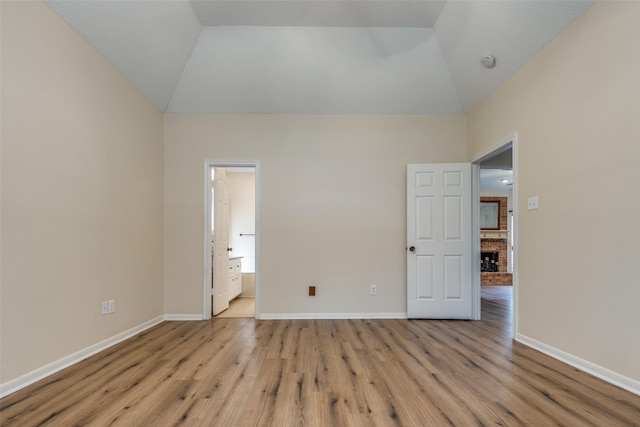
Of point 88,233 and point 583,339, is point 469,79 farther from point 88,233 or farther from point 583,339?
point 88,233

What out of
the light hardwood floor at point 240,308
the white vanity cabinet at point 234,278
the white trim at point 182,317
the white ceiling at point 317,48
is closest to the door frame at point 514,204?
the white ceiling at point 317,48

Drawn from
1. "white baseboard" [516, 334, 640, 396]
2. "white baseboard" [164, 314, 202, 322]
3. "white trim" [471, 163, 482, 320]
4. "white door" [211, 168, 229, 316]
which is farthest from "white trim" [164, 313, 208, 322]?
"white baseboard" [516, 334, 640, 396]

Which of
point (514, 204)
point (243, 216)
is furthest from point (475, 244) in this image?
point (243, 216)

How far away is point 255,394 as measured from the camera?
1.91 meters

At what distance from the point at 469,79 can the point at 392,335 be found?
10.0 ft

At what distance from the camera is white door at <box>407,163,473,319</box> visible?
378cm

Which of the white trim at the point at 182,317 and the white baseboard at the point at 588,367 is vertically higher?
the white baseboard at the point at 588,367

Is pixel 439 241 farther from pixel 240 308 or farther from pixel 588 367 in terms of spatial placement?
pixel 240 308

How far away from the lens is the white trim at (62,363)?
6.31 feet

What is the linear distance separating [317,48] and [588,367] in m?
3.84

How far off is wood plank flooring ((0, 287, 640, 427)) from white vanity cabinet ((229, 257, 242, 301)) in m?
1.91

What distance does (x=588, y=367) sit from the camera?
219cm

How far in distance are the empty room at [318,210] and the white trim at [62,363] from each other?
0.7 inches

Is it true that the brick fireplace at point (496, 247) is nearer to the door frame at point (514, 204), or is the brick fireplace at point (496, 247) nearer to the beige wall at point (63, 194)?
the door frame at point (514, 204)
